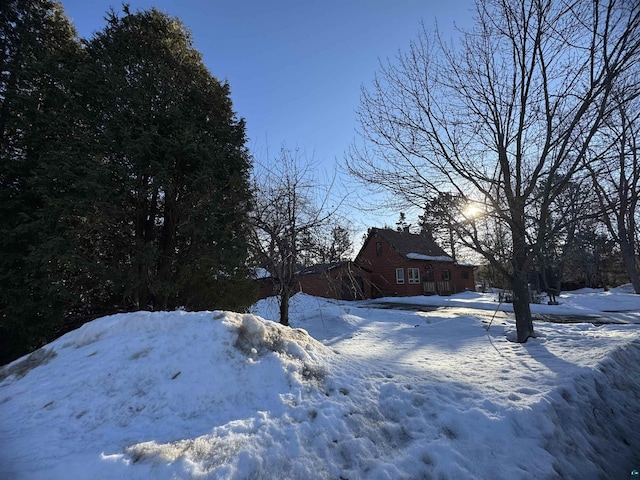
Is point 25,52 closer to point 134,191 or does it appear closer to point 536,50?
point 134,191

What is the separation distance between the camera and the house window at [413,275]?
26.3 metres

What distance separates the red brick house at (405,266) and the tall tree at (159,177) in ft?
59.3

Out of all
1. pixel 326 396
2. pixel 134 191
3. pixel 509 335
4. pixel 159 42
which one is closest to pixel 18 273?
pixel 134 191

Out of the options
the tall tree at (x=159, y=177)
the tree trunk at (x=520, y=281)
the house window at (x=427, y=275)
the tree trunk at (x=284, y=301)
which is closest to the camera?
the tall tree at (x=159, y=177)

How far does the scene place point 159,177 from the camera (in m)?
6.64

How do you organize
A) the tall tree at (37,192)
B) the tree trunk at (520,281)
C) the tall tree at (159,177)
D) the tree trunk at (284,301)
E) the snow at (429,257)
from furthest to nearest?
the snow at (429,257)
the tree trunk at (284,301)
the tree trunk at (520,281)
the tall tree at (159,177)
the tall tree at (37,192)

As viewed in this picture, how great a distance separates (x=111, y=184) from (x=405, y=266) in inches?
903

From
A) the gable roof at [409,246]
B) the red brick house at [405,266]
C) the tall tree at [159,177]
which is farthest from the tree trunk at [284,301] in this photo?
the gable roof at [409,246]

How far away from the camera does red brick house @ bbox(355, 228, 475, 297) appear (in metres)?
26.1

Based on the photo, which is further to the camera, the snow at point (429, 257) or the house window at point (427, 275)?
the house window at point (427, 275)

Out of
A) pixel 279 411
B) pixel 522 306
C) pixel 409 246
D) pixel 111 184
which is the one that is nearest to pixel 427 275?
pixel 409 246

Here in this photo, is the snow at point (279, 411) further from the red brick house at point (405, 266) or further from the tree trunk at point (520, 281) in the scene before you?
the red brick house at point (405, 266)

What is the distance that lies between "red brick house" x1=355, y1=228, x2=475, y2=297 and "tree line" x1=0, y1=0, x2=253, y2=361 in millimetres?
18319

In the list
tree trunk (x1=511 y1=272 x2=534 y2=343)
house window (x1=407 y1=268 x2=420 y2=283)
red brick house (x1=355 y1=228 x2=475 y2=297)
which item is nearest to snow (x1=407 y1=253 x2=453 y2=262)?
red brick house (x1=355 y1=228 x2=475 y2=297)
